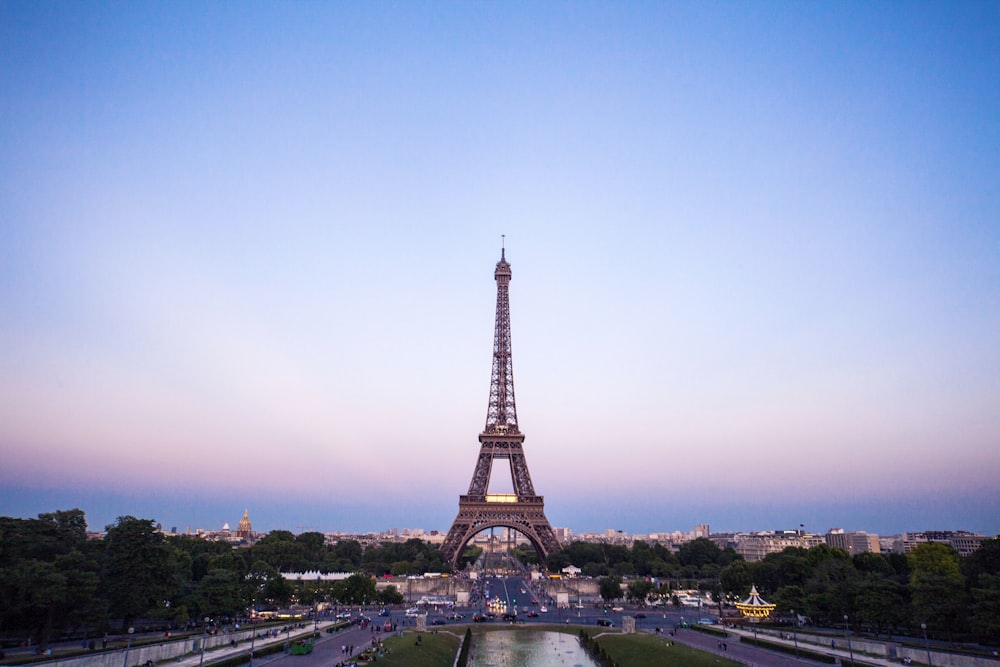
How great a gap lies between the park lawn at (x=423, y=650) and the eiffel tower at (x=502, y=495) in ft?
126

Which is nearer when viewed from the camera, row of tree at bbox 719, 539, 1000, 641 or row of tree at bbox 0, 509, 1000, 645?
row of tree at bbox 0, 509, 1000, 645

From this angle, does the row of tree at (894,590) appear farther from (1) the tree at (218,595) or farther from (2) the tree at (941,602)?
(1) the tree at (218,595)

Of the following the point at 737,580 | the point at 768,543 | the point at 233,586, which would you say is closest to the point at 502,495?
the point at 737,580

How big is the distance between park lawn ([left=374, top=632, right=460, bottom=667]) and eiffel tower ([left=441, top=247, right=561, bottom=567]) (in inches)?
1510

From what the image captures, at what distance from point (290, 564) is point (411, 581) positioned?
26406mm

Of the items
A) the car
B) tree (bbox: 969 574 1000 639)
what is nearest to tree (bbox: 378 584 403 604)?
the car

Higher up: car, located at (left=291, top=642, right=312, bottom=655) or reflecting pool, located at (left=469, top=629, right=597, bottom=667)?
car, located at (left=291, top=642, right=312, bottom=655)

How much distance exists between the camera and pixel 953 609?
38688 millimetres

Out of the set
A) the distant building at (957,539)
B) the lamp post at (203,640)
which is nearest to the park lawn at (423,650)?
the lamp post at (203,640)

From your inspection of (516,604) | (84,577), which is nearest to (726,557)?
(516,604)

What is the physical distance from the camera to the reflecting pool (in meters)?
40.2

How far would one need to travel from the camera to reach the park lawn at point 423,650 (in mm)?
37219

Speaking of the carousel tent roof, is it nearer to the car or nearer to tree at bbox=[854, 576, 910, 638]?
tree at bbox=[854, 576, 910, 638]

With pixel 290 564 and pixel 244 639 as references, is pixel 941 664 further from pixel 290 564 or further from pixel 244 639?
pixel 290 564
